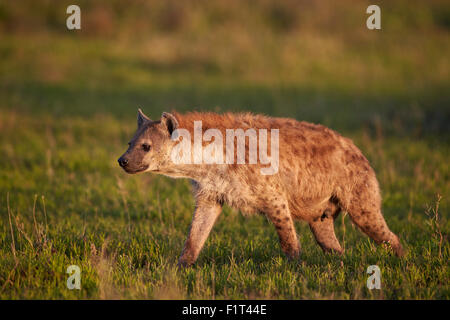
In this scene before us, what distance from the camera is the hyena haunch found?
13.6 ft

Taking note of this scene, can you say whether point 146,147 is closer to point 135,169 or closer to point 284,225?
point 135,169

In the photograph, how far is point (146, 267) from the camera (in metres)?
4.21

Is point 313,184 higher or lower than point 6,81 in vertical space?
lower

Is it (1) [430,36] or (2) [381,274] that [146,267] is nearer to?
(2) [381,274]

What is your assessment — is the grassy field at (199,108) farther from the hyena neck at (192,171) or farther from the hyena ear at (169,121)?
the hyena ear at (169,121)

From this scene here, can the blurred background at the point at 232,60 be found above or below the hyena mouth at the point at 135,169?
above

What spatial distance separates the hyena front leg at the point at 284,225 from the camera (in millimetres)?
4109

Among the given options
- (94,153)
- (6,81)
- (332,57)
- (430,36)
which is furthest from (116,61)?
(430,36)

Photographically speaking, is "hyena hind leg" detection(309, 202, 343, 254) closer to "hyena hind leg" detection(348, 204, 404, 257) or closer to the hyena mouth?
"hyena hind leg" detection(348, 204, 404, 257)

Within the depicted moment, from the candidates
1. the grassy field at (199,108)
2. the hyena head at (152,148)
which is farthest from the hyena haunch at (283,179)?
the grassy field at (199,108)

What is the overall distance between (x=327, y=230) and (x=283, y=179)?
68 cm

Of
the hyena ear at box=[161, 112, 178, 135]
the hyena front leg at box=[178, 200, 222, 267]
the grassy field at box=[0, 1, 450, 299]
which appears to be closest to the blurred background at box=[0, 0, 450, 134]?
the grassy field at box=[0, 1, 450, 299]

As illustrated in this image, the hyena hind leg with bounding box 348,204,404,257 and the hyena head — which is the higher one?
the hyena head
